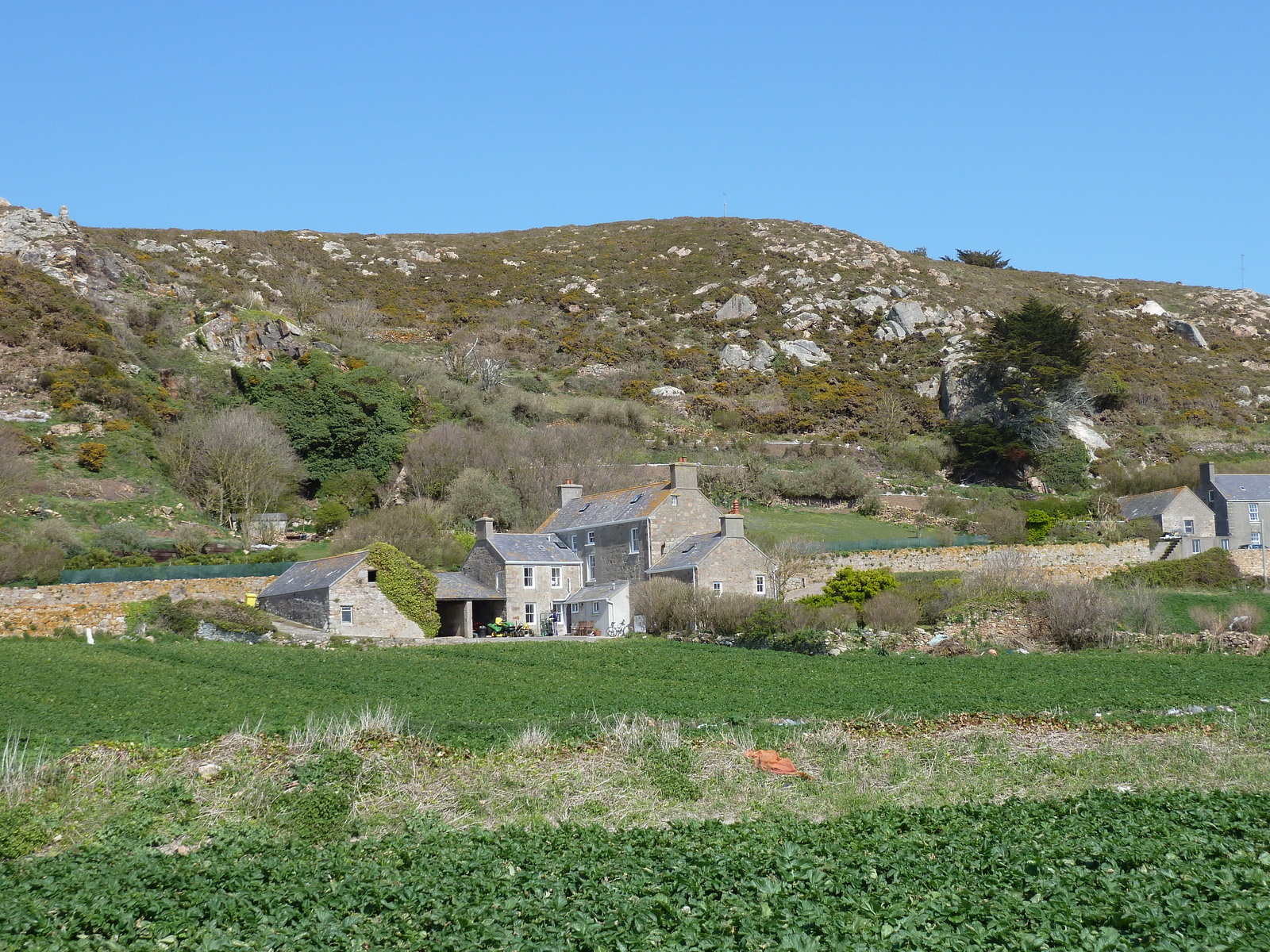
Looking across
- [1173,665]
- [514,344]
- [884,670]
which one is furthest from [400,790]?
[514,344]

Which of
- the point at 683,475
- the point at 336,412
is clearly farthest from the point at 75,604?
the point at 336,412

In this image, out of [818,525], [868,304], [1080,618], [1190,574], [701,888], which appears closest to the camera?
[701,888]

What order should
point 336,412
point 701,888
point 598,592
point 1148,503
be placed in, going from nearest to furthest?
point 701,888 → point 598,592 → point 1148,503 → point 336,412

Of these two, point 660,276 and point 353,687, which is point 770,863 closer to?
point 353,687

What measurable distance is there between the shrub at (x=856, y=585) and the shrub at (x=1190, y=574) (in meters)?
10.6

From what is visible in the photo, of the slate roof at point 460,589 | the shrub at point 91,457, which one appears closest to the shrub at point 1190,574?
the slate roof at point 460,589

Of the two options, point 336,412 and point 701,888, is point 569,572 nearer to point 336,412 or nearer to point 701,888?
point 336,412

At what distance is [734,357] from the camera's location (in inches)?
3401

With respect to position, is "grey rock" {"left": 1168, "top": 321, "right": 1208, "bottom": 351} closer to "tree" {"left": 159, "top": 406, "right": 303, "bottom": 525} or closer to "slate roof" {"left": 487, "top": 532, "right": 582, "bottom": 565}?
"slate roof" {"left": 487, "top": 532, "right": 582, "bottom": 565}

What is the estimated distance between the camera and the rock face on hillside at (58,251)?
69.8m

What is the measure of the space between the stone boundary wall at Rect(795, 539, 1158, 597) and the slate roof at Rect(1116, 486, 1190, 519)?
25.1 feet

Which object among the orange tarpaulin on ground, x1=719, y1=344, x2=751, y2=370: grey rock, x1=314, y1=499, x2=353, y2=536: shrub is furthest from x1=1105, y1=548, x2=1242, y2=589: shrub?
x1=719, y1=344, x2=751, y2=370: grey rock

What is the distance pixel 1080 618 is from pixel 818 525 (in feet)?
69.9

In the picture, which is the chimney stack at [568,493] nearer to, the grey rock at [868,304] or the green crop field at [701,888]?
the green crop field at [701,888]
